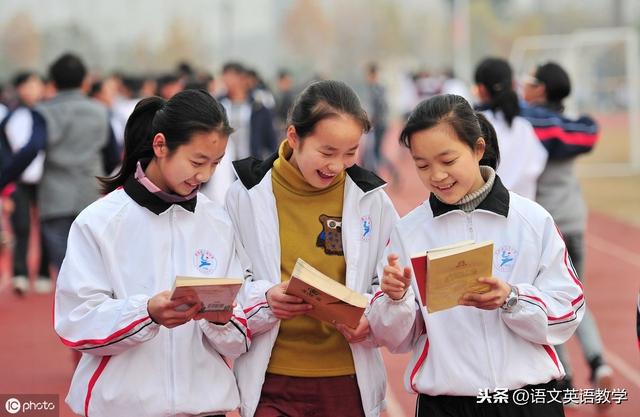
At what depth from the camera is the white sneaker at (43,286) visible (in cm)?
1105

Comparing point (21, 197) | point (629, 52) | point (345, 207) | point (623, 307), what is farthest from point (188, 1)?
point (345, 207)

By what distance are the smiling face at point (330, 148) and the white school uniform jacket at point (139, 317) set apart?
41cm

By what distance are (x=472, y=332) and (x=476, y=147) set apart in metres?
0.63

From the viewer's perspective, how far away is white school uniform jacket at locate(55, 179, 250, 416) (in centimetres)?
352

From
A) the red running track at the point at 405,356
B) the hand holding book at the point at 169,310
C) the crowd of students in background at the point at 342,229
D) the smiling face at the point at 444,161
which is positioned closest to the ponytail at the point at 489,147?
the crowd of students in background at the point at 342,229

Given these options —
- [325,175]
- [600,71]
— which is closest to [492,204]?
[325,175]

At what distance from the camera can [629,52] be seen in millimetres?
21062

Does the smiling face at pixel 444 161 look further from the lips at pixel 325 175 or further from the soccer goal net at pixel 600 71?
the soccer goal net at pixel 600 71

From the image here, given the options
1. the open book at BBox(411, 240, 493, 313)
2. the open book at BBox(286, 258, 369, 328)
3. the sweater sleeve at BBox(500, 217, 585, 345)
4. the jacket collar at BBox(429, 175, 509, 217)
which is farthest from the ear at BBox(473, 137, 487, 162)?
the open book at BBox(286, 258, 369, 328)

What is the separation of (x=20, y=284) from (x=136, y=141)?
729 cm

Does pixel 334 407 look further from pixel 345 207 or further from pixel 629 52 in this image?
pixel 629 52

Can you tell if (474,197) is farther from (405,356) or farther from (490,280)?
(405,356)

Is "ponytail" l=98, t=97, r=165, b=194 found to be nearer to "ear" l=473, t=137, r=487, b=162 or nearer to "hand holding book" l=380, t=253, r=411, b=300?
"hand holding book" l=380, t=253, r=411, b=300

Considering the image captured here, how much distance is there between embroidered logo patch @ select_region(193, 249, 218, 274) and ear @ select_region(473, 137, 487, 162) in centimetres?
96
